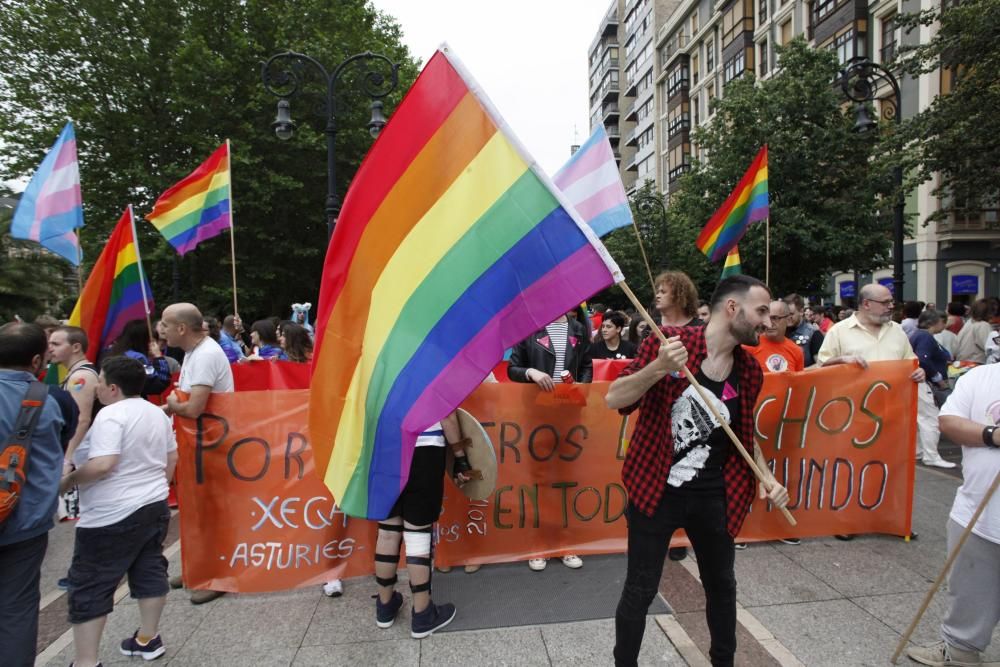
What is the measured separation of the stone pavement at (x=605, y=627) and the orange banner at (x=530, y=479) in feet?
0.81

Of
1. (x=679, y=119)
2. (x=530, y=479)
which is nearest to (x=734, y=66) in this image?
(x=679, y=119)

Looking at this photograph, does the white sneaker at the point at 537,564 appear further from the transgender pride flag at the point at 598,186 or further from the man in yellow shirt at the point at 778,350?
the transgender pride flag at the point at 598,186

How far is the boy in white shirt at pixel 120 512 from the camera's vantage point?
112 inches

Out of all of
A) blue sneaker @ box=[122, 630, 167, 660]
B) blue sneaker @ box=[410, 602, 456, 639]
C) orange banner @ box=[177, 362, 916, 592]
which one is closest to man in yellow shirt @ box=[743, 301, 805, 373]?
orange banner @ box=[177, 362, 916, 592]

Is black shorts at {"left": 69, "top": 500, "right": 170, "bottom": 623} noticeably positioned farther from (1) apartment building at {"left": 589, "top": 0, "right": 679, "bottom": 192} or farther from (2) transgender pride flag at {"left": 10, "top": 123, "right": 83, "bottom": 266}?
(1) apartment building at {"left": 589, "top": 0, "right": 679, "bottom": 192}

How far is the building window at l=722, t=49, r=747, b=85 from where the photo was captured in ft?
121

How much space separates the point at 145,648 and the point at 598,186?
4.94 m

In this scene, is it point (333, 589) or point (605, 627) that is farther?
point (333, 589)

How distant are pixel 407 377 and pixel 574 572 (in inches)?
88.8

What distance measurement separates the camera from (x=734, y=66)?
126ft

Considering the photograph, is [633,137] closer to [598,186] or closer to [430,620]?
[598,186]

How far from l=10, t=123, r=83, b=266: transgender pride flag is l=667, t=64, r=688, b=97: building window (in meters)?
47.6

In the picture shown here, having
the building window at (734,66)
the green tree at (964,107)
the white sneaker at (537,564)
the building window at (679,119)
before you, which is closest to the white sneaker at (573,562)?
the white sneaker at (537,564)

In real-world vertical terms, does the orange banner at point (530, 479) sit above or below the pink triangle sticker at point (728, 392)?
below
